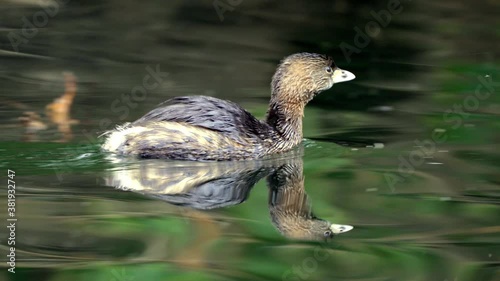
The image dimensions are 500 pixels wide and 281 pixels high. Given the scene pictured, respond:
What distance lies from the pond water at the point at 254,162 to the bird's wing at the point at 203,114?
305mm

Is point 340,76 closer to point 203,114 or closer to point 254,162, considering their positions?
point 254,162

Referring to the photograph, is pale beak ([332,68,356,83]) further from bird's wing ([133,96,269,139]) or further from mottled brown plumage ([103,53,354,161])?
bird's wing ([133,96,269,139])

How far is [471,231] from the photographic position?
677 cm

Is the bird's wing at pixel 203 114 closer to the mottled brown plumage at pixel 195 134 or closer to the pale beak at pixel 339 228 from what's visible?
the mottled brown plumage at pixel 195 134

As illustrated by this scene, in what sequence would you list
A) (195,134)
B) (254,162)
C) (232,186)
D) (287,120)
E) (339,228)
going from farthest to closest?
(287,120) < (254,162) < (195,134) < (232,186) < (339,228)

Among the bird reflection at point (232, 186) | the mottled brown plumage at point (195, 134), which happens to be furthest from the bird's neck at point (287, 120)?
the bird reflection at point (232, 186)

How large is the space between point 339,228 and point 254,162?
199cm

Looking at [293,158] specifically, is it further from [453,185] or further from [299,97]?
[453,185]

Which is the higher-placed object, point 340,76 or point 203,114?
point 340,76

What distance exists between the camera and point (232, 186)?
308 inches

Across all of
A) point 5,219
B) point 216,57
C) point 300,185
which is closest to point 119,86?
point 216,57

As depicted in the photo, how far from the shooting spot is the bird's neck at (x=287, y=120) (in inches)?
358

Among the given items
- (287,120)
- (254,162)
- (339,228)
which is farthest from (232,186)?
(287,120)

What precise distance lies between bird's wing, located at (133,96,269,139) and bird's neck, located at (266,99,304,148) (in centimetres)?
53
